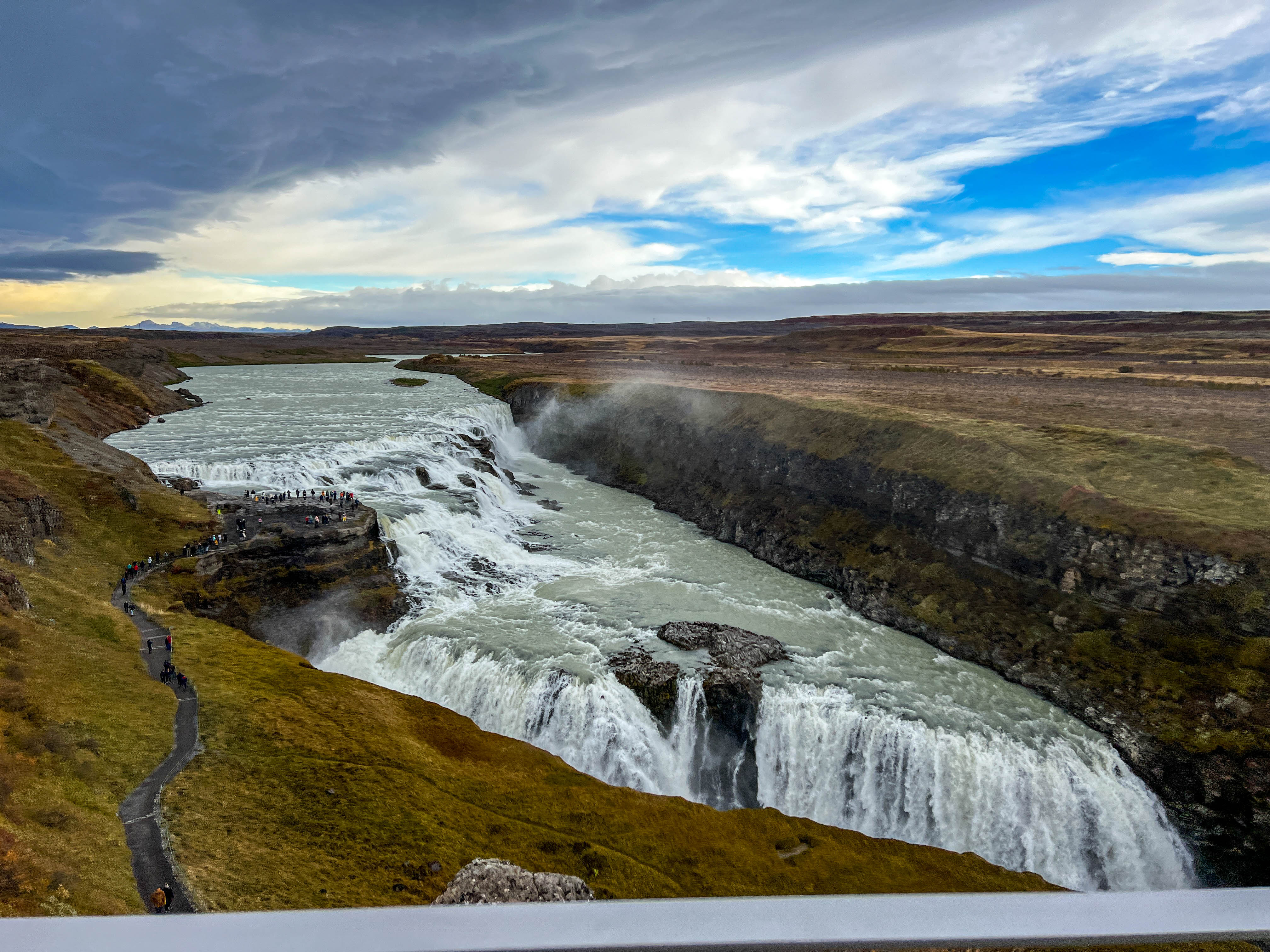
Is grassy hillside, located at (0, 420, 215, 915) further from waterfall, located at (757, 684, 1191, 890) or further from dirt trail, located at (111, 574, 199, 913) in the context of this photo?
waterfall, located at (757, 684, 1191, 890)

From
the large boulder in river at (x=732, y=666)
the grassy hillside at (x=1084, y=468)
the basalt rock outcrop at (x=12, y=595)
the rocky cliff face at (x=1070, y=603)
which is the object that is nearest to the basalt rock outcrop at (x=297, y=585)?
the basalt rock outcrop at (x=12, y=595)

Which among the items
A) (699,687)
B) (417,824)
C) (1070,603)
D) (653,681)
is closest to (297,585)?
(417,824)

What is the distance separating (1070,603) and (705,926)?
38458mm

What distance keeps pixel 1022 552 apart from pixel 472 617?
3090 centimetres

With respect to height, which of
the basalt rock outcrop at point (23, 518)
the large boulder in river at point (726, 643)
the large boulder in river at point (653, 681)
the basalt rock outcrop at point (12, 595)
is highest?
the basalt rock outcrop at point (23, 518)

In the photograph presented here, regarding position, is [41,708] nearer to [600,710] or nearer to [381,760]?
[381,760]

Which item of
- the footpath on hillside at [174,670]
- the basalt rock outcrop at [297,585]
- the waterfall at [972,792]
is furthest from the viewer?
the basalt rock outcrop at [297,585]

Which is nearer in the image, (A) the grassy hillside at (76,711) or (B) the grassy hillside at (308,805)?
(A) the grassy hillside at (76,711)

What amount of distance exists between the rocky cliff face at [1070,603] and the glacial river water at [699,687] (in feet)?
4.31

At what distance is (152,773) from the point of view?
2102 cm

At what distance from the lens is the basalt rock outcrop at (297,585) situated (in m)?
34.8

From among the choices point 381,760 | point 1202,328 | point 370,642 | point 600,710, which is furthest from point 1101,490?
point 1202,328

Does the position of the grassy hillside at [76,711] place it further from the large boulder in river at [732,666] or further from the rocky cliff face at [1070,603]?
the rocky cliff face at [1070,603]

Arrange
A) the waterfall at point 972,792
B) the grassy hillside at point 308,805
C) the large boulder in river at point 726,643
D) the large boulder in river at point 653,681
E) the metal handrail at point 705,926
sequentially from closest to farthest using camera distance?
the metal handrail at point 705,926, the grassy hillside at point 308,805, the waterfall at point 972,792, the large boulder in river at point 653,681, the large boulder in river at point 726,643
